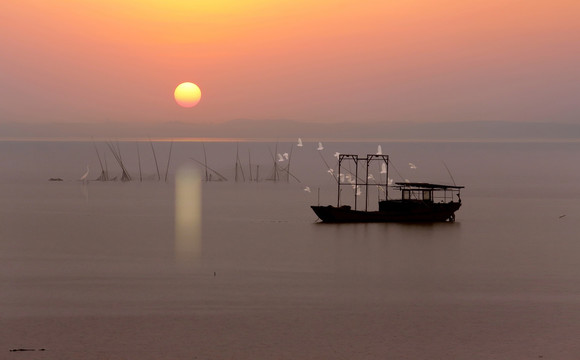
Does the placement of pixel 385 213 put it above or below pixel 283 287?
above

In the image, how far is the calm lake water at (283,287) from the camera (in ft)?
113

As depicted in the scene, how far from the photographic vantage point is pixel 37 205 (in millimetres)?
112688

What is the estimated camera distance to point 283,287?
48.5m

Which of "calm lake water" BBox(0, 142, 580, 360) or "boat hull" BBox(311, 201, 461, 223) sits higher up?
"boat hull" BBox(311, 201, 461, 223)

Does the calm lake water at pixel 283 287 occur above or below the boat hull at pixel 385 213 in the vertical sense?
below

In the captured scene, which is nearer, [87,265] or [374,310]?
[374,310]

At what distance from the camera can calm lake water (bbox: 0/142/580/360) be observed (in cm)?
A: 3453

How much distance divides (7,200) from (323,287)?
85.6 m

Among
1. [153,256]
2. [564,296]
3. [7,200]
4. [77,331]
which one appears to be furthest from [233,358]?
[7,200]

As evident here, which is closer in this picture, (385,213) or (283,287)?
(283,287)

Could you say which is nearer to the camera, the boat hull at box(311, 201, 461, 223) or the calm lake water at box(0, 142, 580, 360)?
the calm lake water at box(0, 142, 580, 360)

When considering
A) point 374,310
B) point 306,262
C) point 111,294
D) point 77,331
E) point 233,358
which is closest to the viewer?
point 233,358

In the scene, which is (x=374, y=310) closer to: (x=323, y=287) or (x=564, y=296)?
(x=323, y=287)

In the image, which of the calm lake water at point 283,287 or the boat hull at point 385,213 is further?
the boat hull at point 385,213
